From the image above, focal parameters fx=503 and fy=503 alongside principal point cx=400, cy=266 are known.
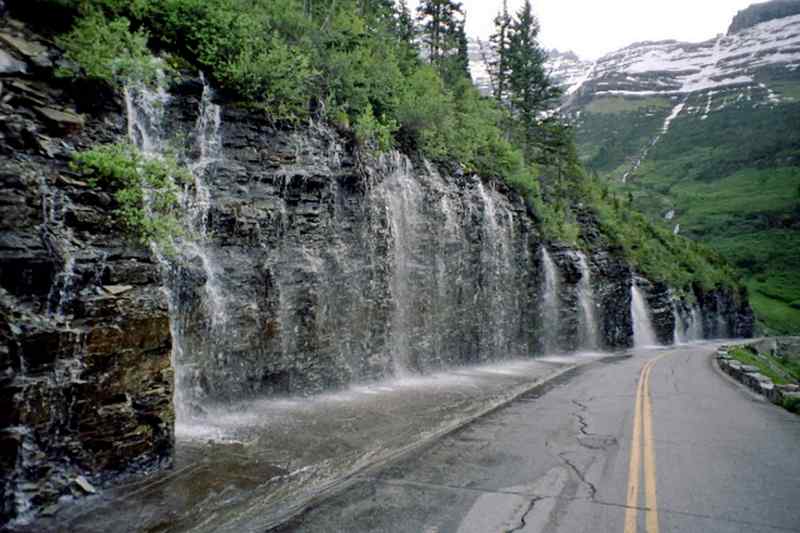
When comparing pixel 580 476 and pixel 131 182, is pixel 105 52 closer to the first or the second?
pixel 131 182

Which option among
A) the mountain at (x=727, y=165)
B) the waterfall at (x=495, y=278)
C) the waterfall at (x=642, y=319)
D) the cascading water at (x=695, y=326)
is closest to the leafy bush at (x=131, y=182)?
the waterfall at (x=495, y=278)

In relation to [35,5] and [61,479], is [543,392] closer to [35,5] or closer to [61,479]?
[61,479]

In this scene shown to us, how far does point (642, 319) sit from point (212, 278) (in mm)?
43261

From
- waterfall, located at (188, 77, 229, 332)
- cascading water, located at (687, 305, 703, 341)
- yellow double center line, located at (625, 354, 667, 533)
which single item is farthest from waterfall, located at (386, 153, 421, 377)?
cascading water, located at (687, 305, 703, 341)

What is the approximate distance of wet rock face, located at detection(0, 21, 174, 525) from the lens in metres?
6.09

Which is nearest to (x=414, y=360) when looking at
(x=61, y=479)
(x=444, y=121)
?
(x=444, y=121)

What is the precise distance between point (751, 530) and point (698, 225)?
4880 inches

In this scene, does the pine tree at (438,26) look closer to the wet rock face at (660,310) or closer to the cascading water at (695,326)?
the wet rock face at (660,310)

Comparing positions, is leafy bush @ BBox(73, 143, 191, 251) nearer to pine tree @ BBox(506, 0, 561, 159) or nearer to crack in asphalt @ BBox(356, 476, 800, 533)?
crack in asphalt @ BBox(356, 476, 800, 533)

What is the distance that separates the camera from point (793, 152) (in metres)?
122

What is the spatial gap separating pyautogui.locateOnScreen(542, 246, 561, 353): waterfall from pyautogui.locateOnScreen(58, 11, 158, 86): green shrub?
2336 centimetres

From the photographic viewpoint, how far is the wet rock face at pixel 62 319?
20.0ft

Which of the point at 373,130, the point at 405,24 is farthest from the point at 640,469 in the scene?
the point at 405,24

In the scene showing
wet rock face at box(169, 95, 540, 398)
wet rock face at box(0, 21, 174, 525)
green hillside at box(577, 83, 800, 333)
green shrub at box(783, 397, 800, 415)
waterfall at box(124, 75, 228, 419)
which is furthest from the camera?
green hillside at box(577, 83, 800, 333)
